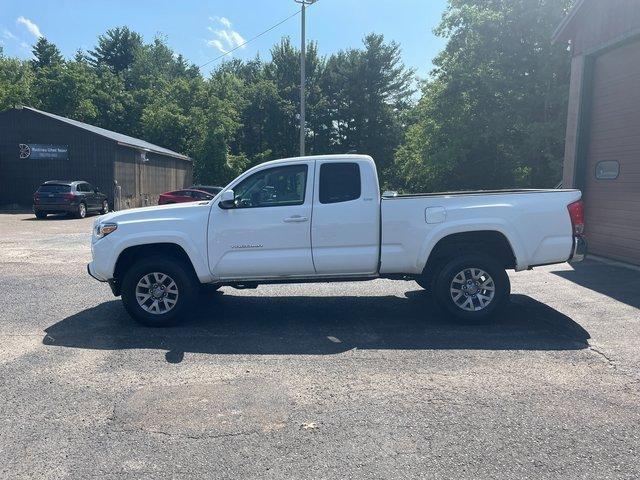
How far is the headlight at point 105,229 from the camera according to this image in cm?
646

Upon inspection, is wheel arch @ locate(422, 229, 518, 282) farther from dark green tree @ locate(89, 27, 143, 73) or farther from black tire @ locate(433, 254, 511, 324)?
dark green tree @ locate(89, 27, 143, 73)

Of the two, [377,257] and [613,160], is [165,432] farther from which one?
[613,160]

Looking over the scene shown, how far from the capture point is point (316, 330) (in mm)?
6301

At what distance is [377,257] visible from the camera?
640cm

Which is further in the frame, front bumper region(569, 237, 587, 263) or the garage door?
the garage door

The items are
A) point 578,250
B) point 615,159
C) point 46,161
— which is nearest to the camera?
point 578,250

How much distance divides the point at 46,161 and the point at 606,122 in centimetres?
2614

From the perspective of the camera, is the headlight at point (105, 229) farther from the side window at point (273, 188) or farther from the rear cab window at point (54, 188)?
the rear cab window at point (54, 188)

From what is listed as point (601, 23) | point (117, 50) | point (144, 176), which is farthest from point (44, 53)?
point (601, 23)

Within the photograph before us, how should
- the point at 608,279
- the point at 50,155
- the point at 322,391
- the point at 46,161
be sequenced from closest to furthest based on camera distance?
the point at 322,391 → the point at 608,279 → the point at 50,155 → the point at 46,161

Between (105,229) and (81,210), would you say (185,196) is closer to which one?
(81,210)

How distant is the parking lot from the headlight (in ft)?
3.68

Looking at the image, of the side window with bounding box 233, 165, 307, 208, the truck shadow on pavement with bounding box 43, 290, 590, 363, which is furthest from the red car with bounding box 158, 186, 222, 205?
the side window with bounding box 233, 165, 307, 208

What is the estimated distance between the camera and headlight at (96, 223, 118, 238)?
6.46m
